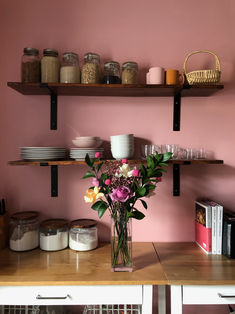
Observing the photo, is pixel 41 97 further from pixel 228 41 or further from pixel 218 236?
pixel 218 236

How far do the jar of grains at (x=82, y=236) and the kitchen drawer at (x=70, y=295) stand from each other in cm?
33

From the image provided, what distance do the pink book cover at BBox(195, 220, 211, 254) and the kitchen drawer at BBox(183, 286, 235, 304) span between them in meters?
0.31

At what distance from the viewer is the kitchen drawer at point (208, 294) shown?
1241 millimetres

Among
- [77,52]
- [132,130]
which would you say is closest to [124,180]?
[132,130]

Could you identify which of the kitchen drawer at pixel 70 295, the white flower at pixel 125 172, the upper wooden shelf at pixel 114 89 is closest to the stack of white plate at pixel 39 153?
the upper wooden shelf at pixel 114 89

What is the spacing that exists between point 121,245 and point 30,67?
1.15m

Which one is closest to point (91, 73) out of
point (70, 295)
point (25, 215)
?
point (25, 215)

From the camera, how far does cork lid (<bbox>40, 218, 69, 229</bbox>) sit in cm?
157

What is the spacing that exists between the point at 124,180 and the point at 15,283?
0.72m

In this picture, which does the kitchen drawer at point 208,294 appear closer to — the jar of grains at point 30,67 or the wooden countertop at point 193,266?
the wooden countertop at point 193,266

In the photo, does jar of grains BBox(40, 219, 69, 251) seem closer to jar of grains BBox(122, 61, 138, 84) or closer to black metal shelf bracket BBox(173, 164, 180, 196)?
black metal shelf bracket BBox(173, 164, 180, 196)

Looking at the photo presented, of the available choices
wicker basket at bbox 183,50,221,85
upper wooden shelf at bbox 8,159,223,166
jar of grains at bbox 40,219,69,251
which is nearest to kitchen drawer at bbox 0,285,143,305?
jar of grains at bbox 40,219,69,251

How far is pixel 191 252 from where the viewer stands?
1.57 m

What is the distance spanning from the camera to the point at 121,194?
123 centimetres
